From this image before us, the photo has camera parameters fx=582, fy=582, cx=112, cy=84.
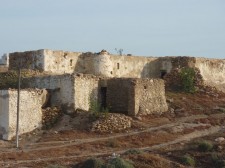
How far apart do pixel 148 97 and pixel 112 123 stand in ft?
14.0

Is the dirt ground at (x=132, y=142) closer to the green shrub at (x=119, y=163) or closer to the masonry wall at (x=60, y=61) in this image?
the green shrub at (x=119, y=163)

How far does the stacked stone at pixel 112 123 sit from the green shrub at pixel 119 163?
223 inches

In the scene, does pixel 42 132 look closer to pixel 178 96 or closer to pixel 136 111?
pixel 136 111

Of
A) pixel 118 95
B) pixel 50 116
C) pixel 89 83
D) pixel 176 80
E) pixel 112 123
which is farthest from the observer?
pixel 176 80

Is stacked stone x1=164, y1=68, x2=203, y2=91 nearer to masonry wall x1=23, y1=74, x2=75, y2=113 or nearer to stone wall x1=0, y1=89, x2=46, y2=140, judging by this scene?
masonry wall x1=23, y1=74, x2=75, y2=113

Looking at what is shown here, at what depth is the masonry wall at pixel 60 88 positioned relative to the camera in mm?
→ 31906

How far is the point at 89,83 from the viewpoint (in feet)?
109

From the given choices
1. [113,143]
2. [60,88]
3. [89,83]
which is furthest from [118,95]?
[113,143]

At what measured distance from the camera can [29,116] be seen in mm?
30125

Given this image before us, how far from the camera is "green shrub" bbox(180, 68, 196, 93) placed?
4006 centimetres

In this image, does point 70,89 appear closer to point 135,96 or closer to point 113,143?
point 135,96

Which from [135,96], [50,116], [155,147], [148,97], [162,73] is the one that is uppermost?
[162,73]

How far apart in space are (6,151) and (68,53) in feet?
41.2

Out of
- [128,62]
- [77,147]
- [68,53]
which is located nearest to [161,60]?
[128,62]
